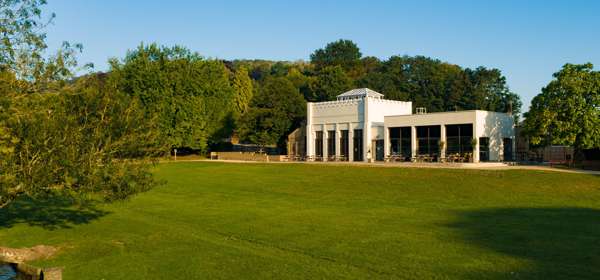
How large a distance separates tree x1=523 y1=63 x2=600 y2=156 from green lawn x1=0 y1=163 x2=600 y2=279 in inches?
292

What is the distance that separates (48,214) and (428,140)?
3461 cm

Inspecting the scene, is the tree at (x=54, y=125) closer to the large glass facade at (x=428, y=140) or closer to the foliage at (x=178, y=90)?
the large glass facade at (x=428, y=140)

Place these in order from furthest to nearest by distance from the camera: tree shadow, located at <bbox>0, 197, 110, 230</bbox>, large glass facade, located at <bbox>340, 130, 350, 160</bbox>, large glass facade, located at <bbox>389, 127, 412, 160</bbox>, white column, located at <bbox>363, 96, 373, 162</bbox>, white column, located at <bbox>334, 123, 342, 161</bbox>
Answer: white column, located at <bbox>334, 123, 342, 161</bbox> < large glass facade, located at <bbox>340, 130, 350, 160</bbox> < white column, located at <bbox>363, 96, 373, 162</bbox> < large glass facade, located at <bbox>389, 127, 412, 160</bbox> < tree shadow, located at <bbox>0, 197, 110, 230</bbox>

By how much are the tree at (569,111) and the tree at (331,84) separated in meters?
43.9

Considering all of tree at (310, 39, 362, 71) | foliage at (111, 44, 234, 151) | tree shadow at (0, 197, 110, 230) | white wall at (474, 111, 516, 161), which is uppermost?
tree at (310, 39, 362, 71)

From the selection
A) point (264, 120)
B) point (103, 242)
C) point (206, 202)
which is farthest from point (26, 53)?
point (264, 120)

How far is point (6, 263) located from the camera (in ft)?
53.6

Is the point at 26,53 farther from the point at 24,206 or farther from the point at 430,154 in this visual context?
the point at 430,154

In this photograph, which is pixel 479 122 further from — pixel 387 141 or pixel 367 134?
pixel 367 134

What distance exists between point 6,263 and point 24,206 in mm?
12119

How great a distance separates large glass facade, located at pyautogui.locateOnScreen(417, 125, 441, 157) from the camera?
4944 cm

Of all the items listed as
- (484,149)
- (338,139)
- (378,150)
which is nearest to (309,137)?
(338,139)

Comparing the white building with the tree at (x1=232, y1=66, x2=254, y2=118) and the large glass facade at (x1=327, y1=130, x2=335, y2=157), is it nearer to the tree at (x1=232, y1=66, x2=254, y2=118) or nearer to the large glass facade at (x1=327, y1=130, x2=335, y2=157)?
the large glass facade at (x1=327, y1=130, x2=335, y2=157)

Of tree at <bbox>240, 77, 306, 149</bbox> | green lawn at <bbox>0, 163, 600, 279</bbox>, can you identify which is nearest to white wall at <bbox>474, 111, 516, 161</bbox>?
green lawn at <bbox>0, 163, 600, 279</bbox>
